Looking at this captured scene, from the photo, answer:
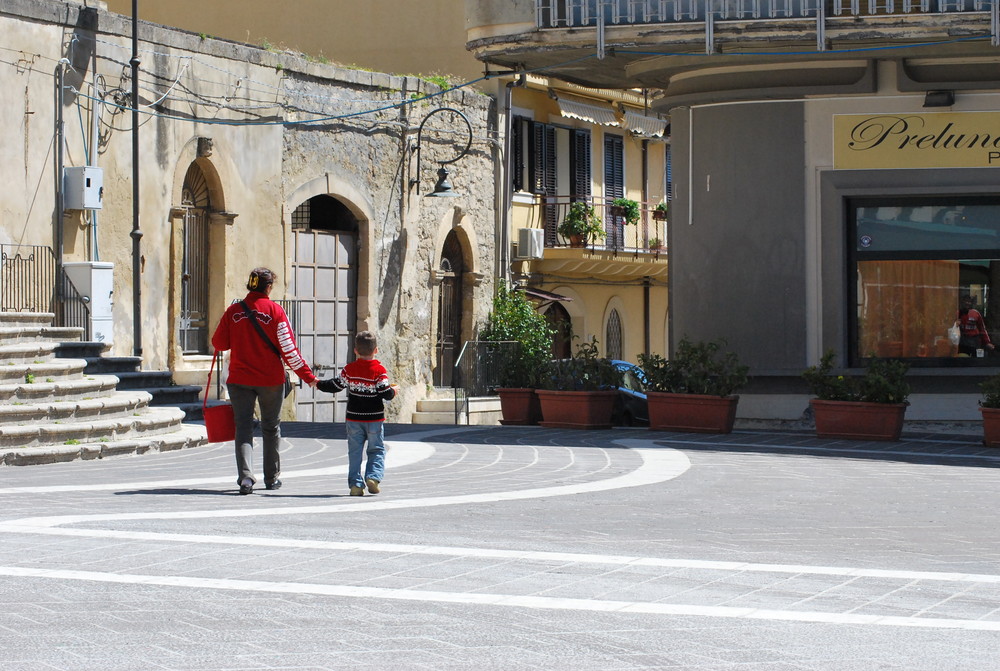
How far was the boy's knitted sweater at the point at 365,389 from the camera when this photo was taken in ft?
35.5

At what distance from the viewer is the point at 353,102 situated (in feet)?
77.9

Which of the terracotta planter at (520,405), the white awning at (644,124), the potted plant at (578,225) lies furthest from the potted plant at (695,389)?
the white awning at (644,124)

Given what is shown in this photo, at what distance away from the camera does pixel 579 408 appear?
717 inches

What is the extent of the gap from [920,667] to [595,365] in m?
12.7

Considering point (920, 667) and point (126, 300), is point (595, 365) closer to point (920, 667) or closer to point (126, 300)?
point (126, 300)

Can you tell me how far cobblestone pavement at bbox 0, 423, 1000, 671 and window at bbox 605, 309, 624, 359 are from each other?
20.8m

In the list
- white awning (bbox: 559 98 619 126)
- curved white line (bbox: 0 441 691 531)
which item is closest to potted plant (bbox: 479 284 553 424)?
white awning (bbox: 559 98 619 126)

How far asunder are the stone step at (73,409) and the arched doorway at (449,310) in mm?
11957

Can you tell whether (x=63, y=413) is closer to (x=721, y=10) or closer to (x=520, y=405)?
(x=520, y=405)

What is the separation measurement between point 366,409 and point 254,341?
99 centimetres

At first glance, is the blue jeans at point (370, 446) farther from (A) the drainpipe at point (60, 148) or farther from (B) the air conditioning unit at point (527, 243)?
(B) the air conditioning unit at point (527, 243)

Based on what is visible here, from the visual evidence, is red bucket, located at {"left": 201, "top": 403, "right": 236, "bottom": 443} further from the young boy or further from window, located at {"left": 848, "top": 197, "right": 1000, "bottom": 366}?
window, located at {"left": 848, "top": 197, "right": 1000, "bottom": 366}

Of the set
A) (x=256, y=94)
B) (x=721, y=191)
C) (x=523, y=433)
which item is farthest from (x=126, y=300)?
(x=721, y=191)

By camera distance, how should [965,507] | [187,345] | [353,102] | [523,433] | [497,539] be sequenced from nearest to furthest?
[497,539] < [965,507] < [523,433] < [187,345] < [353,102]
